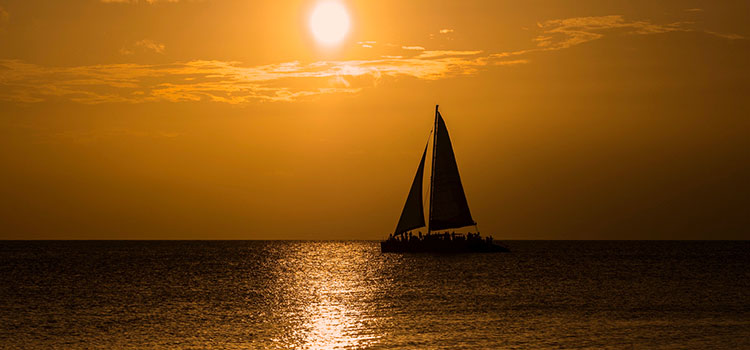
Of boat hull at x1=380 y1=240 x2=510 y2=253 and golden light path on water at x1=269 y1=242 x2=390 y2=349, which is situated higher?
boat hull at x1=380 y1=240 x2=510 y2=253

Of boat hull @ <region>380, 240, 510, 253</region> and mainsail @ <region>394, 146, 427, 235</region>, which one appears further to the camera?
boat hull @ <region>380, 240, 510, 253</region>

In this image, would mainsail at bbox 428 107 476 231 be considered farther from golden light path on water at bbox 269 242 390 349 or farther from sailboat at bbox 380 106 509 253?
golden light path on water at bbox 269 242 390 349

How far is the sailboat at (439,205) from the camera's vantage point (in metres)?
106

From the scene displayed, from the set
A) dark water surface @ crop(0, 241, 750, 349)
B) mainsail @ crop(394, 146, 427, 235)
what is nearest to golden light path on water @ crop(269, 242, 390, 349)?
dark water surface @ crop(0, 241, 750, 349)

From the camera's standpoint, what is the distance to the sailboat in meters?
106

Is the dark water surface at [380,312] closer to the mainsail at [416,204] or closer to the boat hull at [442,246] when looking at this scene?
the mainsail at [416,204]

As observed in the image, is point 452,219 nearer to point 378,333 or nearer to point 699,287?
point 699,287

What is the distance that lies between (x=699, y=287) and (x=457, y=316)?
3223cm

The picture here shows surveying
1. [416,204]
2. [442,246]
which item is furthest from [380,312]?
[442,246]

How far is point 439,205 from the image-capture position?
106625 millimetres

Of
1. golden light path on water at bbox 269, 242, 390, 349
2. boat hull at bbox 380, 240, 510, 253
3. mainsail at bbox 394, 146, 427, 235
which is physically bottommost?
golden light path on water at bbox 269, 242, 390, 349

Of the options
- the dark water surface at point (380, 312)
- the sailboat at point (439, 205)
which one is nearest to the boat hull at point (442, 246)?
the sailboat at point (439, 205)

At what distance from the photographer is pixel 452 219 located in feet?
354

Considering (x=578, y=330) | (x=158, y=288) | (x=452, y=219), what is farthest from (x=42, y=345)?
(x=452, y=219)
